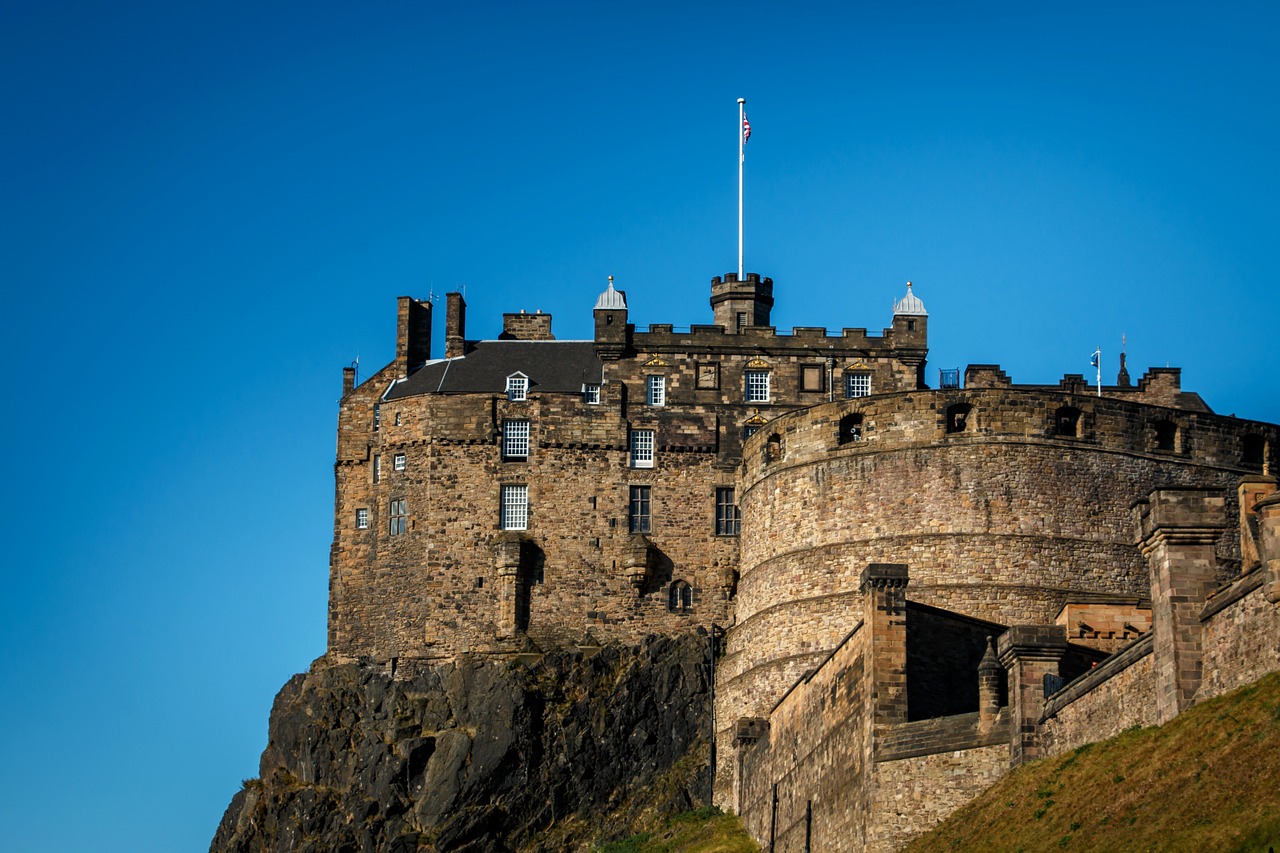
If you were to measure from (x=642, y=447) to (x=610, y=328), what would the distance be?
4.32m

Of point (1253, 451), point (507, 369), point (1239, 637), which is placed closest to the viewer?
point (1239, 637)

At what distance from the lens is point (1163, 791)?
35312 mm

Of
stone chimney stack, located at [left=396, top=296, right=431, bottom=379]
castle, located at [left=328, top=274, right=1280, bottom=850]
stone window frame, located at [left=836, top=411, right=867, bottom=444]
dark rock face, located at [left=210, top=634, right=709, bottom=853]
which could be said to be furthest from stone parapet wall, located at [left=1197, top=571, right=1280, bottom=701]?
stone chimney stack, located at [left=396, top=296, right=431, bottom=379]

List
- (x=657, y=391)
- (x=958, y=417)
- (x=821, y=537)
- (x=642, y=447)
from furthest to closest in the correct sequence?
(x=657, y=391) → (x=642, y=447) → (x=821, y=537) → (x=958, y=417)

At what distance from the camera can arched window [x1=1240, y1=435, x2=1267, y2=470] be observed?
60625mm

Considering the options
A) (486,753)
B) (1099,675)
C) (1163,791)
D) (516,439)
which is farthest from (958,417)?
(1163,791)

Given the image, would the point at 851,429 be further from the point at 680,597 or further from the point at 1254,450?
the point at 680,597

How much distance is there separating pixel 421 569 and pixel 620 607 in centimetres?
653

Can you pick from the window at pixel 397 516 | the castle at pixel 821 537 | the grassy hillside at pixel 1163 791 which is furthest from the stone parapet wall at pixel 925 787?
the window at pixel 397 516

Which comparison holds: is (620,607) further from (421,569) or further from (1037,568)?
(1037,568)

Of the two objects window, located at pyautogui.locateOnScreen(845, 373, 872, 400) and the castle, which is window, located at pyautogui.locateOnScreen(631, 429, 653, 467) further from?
window, located at pyautogui.locateOnScreen(845, 373, 872, 400)

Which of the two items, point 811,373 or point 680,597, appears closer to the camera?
point 680,597

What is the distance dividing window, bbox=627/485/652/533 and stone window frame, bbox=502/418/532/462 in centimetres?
375

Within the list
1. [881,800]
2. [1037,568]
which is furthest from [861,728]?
[1037,568]
